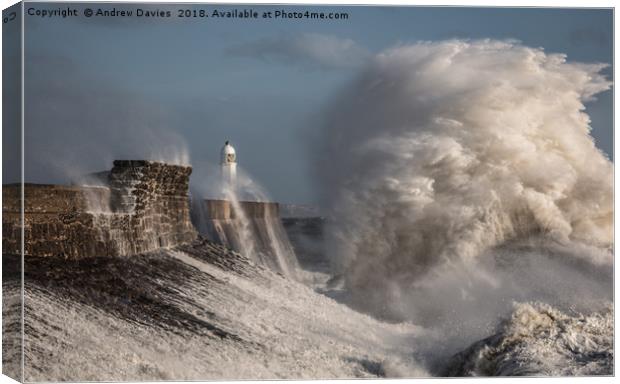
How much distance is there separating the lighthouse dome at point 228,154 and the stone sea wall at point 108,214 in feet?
1.15

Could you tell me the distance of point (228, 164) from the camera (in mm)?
8195

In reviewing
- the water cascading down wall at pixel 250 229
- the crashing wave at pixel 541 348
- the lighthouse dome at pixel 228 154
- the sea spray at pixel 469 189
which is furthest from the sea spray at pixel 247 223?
the crashing wave at pixel 541 348

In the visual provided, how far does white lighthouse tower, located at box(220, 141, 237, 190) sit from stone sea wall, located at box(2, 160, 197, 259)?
12.9 inches

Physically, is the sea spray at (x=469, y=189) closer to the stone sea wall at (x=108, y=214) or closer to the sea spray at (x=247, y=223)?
the sea spray at (x=247, y=223)

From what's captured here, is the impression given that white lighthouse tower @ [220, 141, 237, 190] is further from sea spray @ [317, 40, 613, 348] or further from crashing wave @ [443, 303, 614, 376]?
crashing wave @ [443, 303, 614, 376]

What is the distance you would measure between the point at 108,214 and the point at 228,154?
104 cm

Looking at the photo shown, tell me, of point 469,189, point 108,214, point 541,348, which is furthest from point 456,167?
point 108,214

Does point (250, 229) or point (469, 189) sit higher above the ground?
point (469, 189)

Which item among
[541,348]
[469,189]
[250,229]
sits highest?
[469,189]

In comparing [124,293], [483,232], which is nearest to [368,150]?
[483,232]

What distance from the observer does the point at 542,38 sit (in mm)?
8352

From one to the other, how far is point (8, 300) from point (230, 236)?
1.92 m

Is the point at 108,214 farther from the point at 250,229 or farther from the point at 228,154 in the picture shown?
the point at 250,229

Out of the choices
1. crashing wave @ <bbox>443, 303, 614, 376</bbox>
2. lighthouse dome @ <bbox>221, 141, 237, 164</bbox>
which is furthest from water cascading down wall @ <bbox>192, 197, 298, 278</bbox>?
crashing wave @ <bbox>443, 303, 614, 376</bbox>
